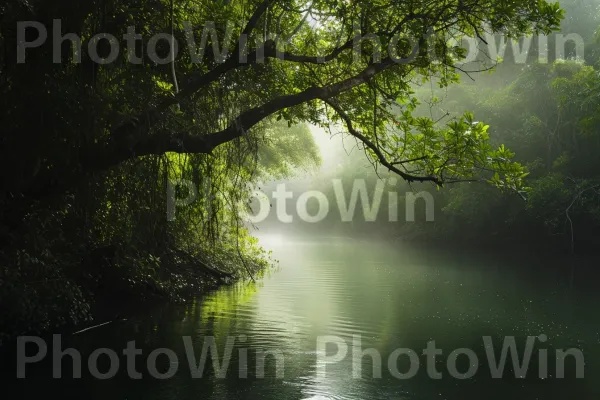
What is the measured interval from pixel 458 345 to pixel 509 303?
4.88 m

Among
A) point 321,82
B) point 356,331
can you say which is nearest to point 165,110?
point 321,82

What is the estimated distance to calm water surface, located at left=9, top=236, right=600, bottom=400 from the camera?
7727mm

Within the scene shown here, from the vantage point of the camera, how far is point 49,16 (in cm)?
771

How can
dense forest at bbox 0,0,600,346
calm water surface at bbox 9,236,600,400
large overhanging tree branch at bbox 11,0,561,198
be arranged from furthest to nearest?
large overhanging tree branch at bbox 11,0,561,198 → dense forest at bbox 0,0,600,346 → calm water surface at bbox 9,236,600,400

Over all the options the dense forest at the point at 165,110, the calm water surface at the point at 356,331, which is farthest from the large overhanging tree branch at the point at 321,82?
the calm water surface at the point at 356,331

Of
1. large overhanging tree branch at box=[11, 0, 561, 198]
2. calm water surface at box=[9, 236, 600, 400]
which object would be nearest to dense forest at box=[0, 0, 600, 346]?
large overhanging tree branch at box=[11, 0, 561, 198]

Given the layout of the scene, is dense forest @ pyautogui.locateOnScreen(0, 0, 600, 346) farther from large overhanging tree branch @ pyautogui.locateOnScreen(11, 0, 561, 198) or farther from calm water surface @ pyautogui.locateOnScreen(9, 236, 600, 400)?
calm water surface @ pyautogui.locateOnScreen(9, 236, 600, 400)

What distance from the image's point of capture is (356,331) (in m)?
11.3

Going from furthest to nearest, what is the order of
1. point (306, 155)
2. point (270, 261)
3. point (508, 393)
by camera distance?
point (306, 155) → point (270, 261) → point (508, 393)

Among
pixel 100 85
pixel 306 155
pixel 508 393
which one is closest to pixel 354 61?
pixel 100 85

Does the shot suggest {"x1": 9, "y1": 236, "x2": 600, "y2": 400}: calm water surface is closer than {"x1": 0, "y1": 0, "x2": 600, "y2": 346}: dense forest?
Yes

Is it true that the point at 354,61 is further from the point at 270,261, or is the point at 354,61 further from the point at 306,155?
the point at 306,155

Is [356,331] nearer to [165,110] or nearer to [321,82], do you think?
[321,82]

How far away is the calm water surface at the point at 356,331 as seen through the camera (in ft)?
25.3
